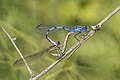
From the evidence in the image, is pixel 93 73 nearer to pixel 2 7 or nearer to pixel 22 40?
pixel 22 40

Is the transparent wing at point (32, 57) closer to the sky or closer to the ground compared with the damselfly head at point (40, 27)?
closer to the ground

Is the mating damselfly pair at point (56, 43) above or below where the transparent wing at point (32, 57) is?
above

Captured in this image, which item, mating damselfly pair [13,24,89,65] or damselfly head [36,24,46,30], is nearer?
mating damselfly pair [13,24,89,65]

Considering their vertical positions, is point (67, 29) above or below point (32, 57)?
above

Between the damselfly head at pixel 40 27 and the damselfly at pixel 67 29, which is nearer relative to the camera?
the damselfly at pixel 67 29

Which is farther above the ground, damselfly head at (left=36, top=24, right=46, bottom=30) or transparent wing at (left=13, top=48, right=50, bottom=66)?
damselfly head at (left=36, top=24, right=46, bottom=30)

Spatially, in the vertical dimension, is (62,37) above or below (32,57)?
above

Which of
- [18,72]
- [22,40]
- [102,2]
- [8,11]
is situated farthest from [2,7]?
[102,2]

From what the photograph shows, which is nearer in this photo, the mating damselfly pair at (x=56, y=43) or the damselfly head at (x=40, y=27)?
the mating damselfly pair at (x=56, y=43)
